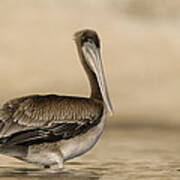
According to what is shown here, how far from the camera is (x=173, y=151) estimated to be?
18.5m

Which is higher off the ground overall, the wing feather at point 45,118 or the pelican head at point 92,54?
the pelican head at point 92,54

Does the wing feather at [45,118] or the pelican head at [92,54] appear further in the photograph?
the pelican head at [92,54]

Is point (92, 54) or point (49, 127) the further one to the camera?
point (92, 54)

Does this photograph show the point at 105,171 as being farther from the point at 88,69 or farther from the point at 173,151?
the point at 173,151

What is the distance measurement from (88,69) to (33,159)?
195 cm

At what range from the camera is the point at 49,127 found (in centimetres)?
1424

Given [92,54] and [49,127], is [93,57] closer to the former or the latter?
[92,54]

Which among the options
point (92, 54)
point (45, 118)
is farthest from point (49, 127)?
point (92, 54)

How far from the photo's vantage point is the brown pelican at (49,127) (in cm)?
1410

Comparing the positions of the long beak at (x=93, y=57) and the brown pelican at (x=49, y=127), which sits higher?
the long beak at (x=93, y=57)

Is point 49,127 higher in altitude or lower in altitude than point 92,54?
lower

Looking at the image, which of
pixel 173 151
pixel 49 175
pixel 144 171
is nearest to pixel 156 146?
pixel 173 151

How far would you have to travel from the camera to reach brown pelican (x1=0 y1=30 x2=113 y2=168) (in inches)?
555

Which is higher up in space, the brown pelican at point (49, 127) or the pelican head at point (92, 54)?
the pelican head at point (92, 54)
